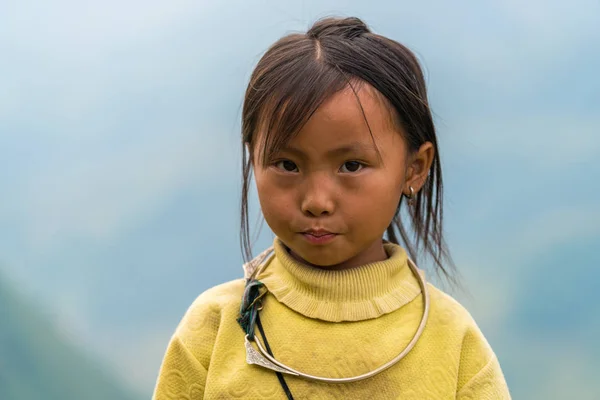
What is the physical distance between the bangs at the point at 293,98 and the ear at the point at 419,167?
263 mm

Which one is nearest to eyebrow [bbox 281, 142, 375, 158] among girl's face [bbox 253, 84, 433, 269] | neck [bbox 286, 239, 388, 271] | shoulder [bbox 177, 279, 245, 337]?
girl's face [bbox 253, 84, 433, 269]

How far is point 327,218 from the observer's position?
1.85 m

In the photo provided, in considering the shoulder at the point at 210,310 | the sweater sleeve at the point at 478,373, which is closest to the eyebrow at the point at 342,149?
the shoulder at the point at 210,310

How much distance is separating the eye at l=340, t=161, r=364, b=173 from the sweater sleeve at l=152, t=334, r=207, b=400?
55cm

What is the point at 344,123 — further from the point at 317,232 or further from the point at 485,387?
the point at 485,387

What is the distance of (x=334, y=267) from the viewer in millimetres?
2000

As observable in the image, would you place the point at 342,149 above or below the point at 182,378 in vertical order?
above

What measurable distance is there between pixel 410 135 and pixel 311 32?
32cm

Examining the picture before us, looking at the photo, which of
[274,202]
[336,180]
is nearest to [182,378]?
[274,202]

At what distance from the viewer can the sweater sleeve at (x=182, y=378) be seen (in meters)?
1.99

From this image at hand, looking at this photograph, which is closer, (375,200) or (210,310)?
(375,200)

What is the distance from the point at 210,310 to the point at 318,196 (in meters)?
0.44

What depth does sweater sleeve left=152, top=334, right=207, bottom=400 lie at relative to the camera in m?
1.99

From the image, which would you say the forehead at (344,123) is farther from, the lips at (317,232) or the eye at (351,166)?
the lips at (317,232)
